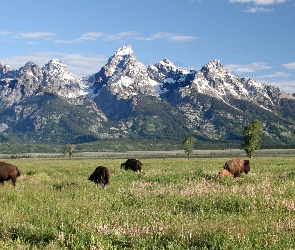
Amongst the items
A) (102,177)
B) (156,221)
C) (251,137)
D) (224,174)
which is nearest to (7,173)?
(102,177)

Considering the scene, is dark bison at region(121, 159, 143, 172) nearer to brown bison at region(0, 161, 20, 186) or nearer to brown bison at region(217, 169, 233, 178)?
brown bison at region(217, 169, 233, 178)

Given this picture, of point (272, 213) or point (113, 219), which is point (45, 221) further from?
point (272, 213)

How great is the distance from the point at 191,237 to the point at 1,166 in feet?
51.4

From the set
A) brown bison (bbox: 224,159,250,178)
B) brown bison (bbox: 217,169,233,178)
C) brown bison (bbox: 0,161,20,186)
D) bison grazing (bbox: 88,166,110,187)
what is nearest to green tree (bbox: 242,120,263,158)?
brown bison (bbox: 224,159,250,178)

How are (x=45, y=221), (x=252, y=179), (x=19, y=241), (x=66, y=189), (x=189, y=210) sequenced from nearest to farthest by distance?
1. (x=19, y=241)
2. (x=45, y=221)
3. (x=189, y=210)
4. (x=66, y=189)
5. (x=252, y=179)

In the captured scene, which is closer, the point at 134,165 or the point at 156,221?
the point at 156,221

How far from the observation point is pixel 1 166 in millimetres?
20344

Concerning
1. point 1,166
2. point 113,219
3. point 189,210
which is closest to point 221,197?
point 189,210

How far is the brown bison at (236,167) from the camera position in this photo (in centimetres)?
2209

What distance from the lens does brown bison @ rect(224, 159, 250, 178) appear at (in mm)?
22094

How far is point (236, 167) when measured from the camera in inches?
885

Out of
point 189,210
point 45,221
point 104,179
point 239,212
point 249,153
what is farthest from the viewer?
point 249,153

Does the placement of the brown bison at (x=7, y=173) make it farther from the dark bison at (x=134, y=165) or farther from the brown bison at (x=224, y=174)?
the dark bison at (x=134, y=165)

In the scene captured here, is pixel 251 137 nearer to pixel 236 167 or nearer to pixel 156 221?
pixel 236 167
